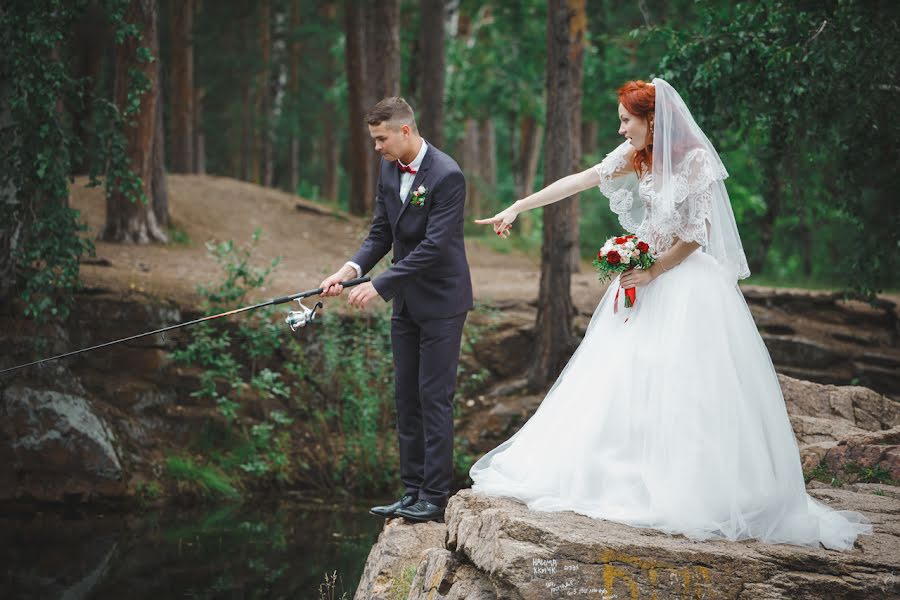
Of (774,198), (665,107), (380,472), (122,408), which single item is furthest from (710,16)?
(122,408)

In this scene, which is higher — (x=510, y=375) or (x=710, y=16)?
(x=710, y=16)

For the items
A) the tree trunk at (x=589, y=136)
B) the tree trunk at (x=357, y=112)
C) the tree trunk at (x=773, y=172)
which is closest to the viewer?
the tree trunk at (x=773, y=172)

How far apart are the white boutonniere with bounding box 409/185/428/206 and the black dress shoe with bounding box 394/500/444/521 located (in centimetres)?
162

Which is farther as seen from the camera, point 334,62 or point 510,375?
point 334,62

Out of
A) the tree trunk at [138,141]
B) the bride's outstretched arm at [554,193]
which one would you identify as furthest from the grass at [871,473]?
the tree trunk at [138,141]

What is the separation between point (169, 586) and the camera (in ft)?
22.7

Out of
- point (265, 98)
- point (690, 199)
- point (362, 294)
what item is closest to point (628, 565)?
point (690, 199)

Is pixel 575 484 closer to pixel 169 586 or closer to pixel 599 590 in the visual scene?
pixel 599 590

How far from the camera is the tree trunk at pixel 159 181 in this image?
1271cm

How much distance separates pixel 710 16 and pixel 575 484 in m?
5.53

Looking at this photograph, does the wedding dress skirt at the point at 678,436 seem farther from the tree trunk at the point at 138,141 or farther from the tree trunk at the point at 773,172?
the tree trunk at the point at 138,141

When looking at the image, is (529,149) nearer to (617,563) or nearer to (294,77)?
(294,77)

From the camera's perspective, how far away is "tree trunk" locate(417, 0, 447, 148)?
1416 cm

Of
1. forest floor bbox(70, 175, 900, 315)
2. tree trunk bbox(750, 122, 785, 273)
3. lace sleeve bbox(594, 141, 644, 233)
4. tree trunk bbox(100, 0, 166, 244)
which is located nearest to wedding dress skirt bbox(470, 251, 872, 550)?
lace sleeve bbox(594, 141, 644, 233)
